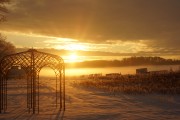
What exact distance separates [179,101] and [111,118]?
8234mm

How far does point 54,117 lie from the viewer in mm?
16906

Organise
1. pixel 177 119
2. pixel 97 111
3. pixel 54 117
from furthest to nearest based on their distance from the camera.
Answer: pixel 97 111 < pixel 54 117 < pixel 177 119

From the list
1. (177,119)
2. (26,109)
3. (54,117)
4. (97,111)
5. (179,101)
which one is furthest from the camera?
(179,101)

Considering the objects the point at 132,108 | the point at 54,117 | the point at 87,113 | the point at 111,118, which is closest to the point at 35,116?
the point at 54,117

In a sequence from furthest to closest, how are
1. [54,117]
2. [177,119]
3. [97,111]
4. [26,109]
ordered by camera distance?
1. [26,109]
2. [97,111]
3. [54,117]
4. [177,119]

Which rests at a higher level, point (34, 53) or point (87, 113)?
point (34, 53)

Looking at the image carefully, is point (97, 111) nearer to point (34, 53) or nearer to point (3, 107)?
point (34, 53)

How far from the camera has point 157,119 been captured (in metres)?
15.7

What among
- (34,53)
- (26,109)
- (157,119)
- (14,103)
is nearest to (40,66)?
(34,53)

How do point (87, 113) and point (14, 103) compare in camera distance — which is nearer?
point (87, 113)

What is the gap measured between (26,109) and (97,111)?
14.2ft

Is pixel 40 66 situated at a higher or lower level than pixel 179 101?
higher

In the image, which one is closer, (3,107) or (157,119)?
(157,119)

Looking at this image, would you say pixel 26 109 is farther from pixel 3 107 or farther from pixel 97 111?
pixel 97 111
